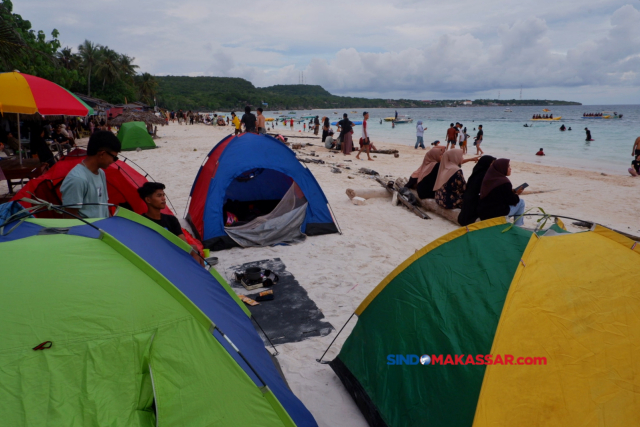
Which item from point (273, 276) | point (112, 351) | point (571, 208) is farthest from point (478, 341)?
point (571, 208)

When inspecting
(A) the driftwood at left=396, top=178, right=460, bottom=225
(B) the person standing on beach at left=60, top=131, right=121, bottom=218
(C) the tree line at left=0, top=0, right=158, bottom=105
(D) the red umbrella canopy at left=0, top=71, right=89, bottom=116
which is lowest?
(A) the driftwood at left=396, top=178, right=460, bottom=225

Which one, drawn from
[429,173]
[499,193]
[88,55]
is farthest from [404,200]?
[88,55]

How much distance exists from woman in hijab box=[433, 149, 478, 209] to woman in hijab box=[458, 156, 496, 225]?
1.30 metres

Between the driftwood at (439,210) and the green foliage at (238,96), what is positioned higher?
the green foliage at (238,96)

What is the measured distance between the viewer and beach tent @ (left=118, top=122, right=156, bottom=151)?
19.0m

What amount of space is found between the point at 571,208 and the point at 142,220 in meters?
9.71

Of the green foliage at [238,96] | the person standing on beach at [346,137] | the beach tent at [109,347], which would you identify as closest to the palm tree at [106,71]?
the green foliage at [238,96]

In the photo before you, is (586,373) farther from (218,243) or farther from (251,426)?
(218,243)

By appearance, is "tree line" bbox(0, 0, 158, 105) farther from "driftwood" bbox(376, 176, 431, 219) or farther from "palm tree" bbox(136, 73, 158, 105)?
"driftwood" bbox(376, 176, 431, 219)

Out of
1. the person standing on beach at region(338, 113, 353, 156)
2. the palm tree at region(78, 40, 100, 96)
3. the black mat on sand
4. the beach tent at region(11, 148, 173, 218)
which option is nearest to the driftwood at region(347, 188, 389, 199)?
the black mat on sand

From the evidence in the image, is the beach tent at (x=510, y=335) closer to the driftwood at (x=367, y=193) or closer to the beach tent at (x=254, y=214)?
the beach tent at (x=254, y=214)

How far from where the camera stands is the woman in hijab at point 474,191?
655 centimetres

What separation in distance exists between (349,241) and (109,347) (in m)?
5.13

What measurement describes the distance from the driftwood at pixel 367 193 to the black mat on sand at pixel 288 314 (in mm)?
4566
